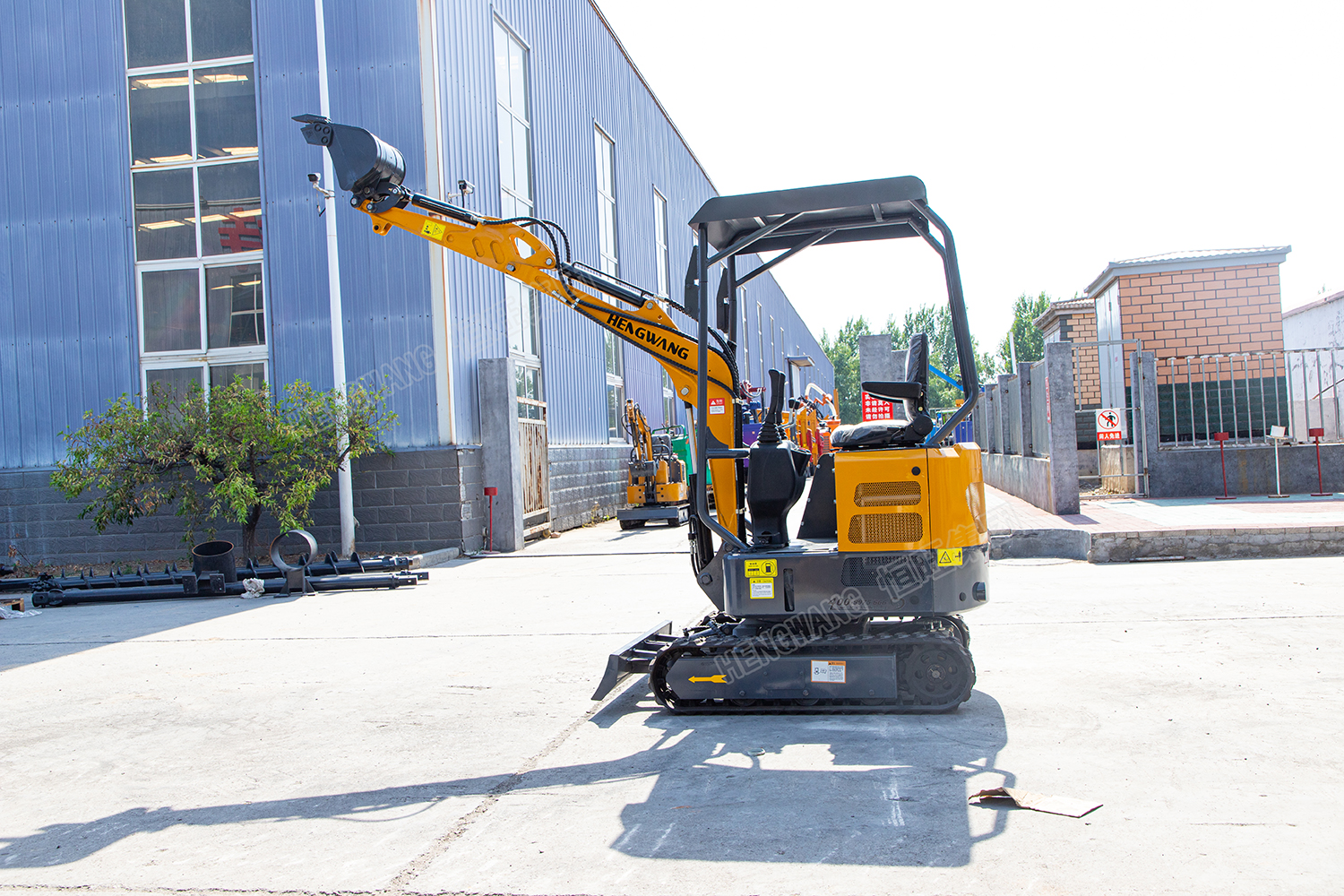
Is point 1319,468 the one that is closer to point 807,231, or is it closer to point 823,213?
point 807,231

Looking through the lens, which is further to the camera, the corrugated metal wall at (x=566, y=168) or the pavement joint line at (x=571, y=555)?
the corrugated metal wall at (x=566, y=168)

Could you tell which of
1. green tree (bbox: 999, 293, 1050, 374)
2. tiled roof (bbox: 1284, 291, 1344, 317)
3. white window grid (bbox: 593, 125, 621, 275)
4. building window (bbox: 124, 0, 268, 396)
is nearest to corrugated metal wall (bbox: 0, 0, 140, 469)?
building window (bbox: 124, 0, 268, 396)

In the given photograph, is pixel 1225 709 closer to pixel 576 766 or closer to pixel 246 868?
pixel 576 766

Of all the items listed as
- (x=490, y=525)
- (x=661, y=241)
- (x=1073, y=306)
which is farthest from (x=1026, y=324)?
(x=490, y=525)

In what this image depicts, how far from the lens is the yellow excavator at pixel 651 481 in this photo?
58.3ft

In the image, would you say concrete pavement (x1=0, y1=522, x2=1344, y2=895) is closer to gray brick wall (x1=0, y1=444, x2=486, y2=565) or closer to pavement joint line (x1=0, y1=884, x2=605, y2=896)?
pavement joint line (x1=0, y1=884, x2=605, y2=896)

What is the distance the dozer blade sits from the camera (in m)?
5.71

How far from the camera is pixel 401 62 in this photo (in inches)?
563

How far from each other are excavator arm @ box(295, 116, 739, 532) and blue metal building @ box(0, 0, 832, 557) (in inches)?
294

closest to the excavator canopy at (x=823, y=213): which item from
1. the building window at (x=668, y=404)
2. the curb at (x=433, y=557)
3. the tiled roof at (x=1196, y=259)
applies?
the curb at (x=433, y=557)

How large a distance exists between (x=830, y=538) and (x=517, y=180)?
13302 millimetres

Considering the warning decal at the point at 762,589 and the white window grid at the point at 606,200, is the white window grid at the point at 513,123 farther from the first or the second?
the warning decal at the point at 762,589

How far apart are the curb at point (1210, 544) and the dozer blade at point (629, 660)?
221 inches

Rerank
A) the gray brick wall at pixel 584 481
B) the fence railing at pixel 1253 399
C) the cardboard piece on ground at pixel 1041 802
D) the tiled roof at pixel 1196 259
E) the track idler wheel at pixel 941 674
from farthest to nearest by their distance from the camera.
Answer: the tiled roof at pixel 1196 259 → the gray brick wall at pixel 584 481 → the fence railing at pixel 1253 399 → the track idler wheel at pixel 941 674 → the cardboard piece on ground at pixel 1041 802
